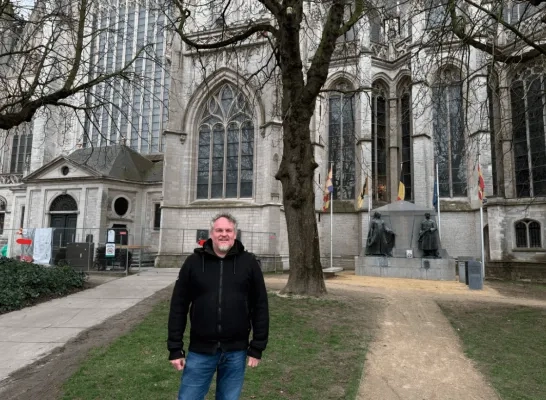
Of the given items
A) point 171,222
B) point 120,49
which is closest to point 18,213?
point 120,49

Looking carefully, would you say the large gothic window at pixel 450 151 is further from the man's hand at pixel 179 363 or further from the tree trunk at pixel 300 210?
the man's hand at pixel 179 363

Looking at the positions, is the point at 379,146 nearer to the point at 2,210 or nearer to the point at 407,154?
the point at 407,154

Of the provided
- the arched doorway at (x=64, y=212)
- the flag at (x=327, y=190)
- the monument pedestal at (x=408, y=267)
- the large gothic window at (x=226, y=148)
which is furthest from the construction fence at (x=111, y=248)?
the monument pedestal at (x=408, y=267)

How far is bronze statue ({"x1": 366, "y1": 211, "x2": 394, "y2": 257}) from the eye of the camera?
676 inches

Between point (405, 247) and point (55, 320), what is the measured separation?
1419 centimetres

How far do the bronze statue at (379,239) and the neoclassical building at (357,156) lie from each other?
7.64 feet

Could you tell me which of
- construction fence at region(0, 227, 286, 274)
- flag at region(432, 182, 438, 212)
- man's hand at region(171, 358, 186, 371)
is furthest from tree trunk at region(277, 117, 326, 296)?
flag at region(432, 182, 438, 212)

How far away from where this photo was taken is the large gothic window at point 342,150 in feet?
75.0

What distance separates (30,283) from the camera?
9820 millimetres

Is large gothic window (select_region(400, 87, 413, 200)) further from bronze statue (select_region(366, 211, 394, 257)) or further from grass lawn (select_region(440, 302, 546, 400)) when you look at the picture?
grass lawn (select_region(440, 302, 546, 400))

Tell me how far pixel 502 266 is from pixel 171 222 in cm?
1638

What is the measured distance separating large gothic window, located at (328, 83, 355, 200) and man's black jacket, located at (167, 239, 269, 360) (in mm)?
20405

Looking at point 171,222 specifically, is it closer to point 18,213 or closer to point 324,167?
point 324,167

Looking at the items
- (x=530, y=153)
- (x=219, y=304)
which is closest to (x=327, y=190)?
(x=530, y=153)
